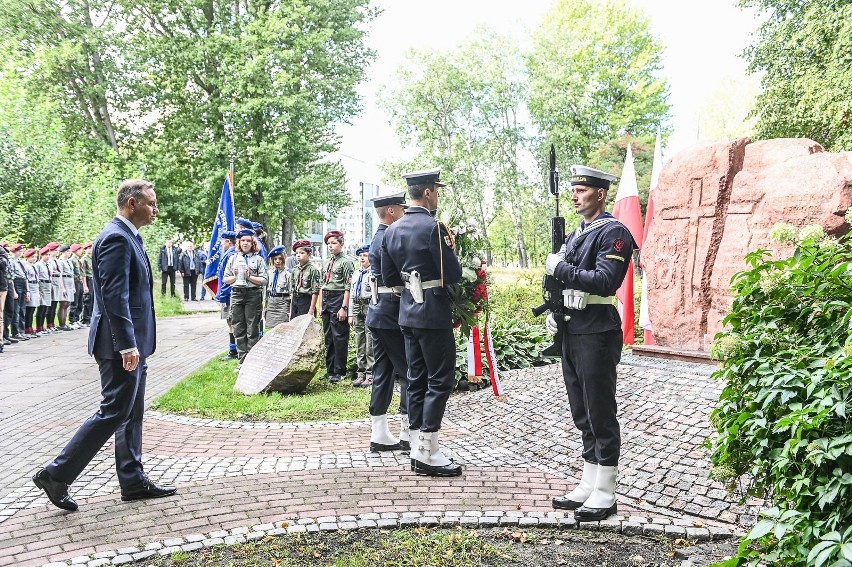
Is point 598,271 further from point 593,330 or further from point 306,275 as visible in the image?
point 306,275

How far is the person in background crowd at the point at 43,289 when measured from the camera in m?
14.6

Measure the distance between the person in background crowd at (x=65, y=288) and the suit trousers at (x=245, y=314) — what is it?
723 centimetres

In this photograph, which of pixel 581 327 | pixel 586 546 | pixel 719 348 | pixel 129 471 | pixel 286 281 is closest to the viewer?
pixel 719 348

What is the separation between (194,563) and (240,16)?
84.6ft

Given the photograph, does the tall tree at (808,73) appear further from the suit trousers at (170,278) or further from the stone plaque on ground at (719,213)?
the suit trousers at (170,278)

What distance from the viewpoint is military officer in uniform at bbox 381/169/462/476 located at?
5.12 meters

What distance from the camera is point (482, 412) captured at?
718 centimetres

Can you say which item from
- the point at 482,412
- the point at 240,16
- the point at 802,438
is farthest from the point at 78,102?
the point at 802,438

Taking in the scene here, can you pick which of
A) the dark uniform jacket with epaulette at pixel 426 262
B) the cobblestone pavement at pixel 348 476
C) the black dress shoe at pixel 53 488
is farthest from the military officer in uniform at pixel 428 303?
the black dress shoe at pixel 53 488

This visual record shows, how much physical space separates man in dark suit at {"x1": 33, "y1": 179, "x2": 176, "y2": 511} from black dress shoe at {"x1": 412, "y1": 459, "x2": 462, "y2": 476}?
1752 millimetres

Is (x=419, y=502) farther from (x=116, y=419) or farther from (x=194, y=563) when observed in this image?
(x=116, y=419)

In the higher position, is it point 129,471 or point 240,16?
point 240,16

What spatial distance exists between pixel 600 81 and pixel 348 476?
3286 cm

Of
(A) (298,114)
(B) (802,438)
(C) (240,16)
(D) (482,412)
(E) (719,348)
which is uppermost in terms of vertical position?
(C) (240,16)
